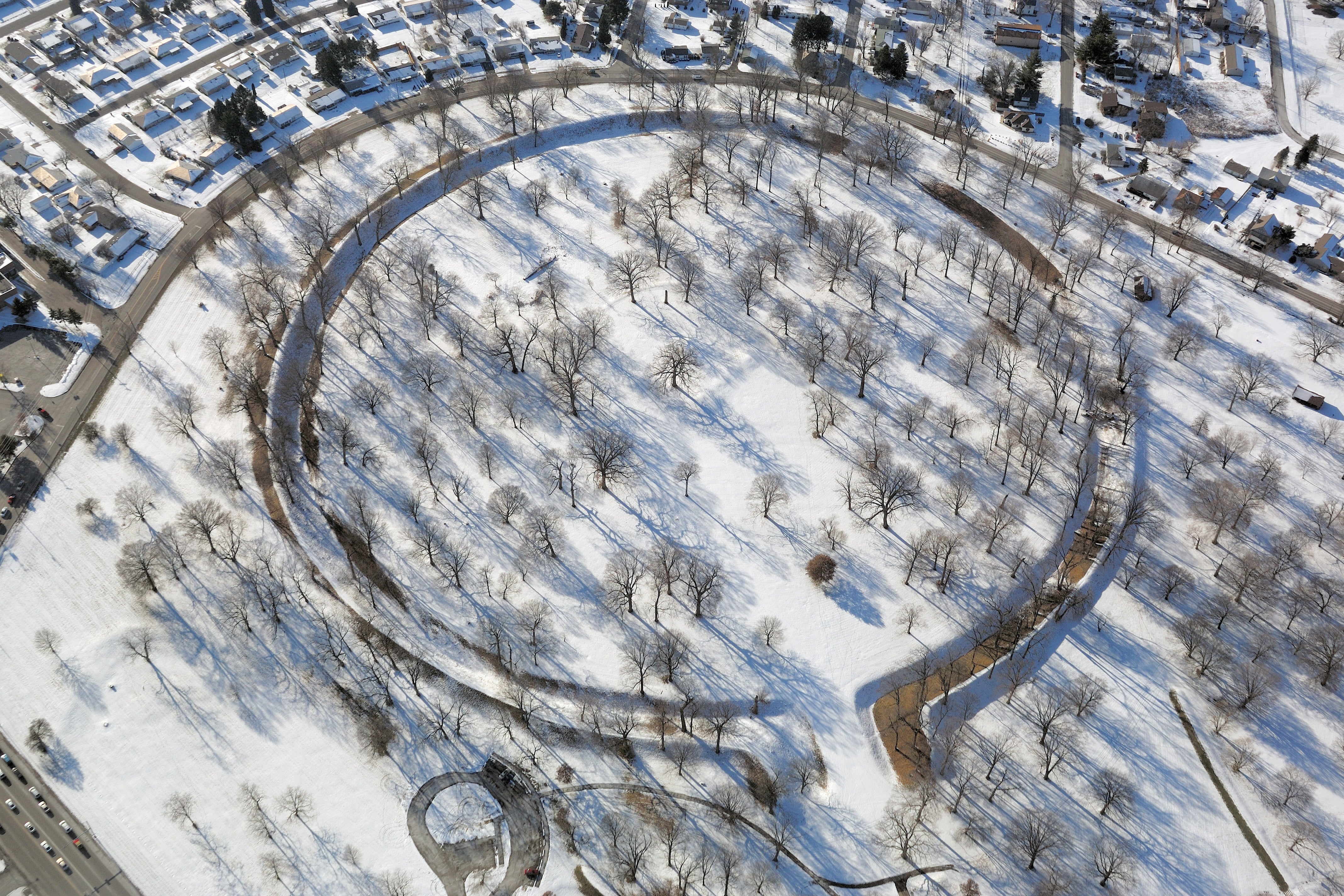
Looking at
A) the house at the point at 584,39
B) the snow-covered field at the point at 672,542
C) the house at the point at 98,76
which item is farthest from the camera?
the house at the point at 584,39

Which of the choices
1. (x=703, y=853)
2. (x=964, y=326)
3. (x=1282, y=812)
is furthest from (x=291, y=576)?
(x=1282, y=812)

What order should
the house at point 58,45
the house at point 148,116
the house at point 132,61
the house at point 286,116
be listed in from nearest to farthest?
the house at point 148,116
the house at point 286,116
the house at point 132,61
the house at point 58,45

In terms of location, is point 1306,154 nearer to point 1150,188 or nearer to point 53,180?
point 1150,188

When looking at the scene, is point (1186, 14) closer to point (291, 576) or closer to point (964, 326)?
point (964, 326)

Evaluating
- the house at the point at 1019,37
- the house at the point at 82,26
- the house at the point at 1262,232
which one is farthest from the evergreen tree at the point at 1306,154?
the house at the point at 82,26

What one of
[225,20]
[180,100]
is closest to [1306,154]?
[180,100]

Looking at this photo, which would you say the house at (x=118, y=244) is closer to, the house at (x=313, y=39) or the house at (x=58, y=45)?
the house at (x=58, y=45)
